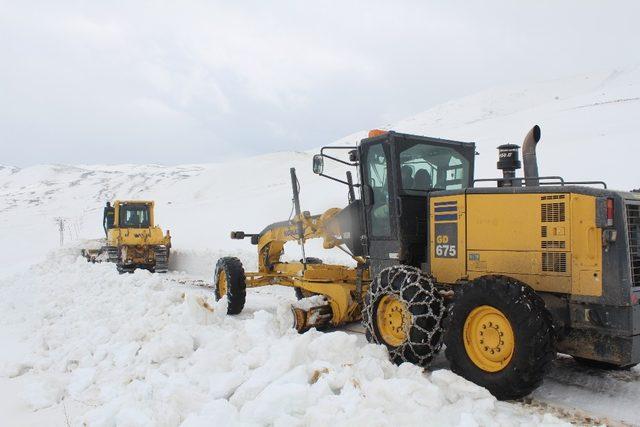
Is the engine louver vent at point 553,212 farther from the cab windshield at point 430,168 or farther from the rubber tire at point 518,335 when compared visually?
the cab windshield at point 430,168

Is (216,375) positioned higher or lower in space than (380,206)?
lower

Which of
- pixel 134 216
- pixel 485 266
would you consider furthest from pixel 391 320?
pixel 134 216

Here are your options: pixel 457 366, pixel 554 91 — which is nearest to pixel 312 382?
pixel 457 366

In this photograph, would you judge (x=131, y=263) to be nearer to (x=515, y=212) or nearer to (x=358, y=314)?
(x=358, y=314)

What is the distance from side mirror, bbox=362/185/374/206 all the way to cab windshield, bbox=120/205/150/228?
44.6 feet

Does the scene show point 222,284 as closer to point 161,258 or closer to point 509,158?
point 509,158

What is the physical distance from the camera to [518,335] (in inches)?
177

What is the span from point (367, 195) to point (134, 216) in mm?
13795

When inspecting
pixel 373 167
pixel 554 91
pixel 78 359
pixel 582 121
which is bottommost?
pixel 78 359

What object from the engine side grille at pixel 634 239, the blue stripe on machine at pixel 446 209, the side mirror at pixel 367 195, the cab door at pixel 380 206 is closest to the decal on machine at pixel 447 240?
the blue stripe on machine at pixel 446 209

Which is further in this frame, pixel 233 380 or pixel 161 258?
pixel 161 258

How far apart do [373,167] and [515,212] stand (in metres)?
2.04

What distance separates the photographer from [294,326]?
23.3ft

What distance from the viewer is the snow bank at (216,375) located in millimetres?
4090
